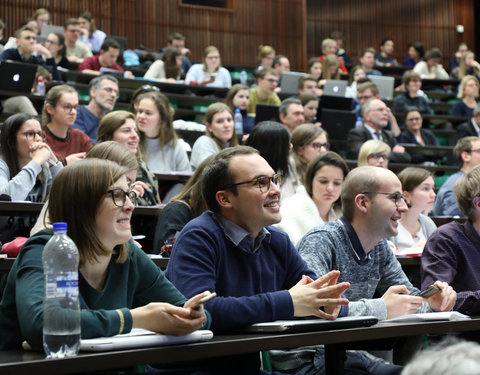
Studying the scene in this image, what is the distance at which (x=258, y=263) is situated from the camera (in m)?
2.19

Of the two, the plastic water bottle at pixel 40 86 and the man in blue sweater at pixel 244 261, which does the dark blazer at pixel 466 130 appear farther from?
the man in blue sweater at pixel 244 261

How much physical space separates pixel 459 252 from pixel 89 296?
4.98ft

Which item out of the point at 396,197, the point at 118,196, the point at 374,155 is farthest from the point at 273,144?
the point at 118,196

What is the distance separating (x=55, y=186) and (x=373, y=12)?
13400mm

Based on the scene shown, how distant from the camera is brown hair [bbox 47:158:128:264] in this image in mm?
1794

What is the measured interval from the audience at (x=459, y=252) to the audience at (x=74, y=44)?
7.17 metres

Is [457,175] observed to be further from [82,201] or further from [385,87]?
[385,87]

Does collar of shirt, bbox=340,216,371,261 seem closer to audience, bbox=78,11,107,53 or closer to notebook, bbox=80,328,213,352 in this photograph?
notebook, bbox=80,328,213,352

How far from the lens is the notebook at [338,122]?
7.15 meters

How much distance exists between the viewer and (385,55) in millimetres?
13219

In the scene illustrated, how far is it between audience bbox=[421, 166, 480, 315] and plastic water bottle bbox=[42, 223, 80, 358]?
1.48m

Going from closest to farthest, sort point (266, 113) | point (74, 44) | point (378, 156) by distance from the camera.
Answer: point (378, 156)
point (266, 113)
point (74, 44)

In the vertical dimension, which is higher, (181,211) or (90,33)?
(90,33)

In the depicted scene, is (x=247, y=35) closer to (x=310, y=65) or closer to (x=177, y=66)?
(x=310, y=65)
